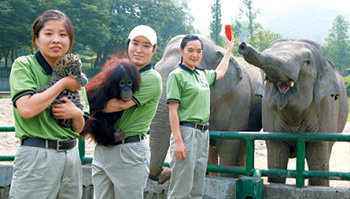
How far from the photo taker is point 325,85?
5.06 meters

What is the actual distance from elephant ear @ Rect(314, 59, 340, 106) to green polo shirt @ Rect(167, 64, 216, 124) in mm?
1412

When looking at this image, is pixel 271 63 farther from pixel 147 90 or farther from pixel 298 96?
pixel 147 90

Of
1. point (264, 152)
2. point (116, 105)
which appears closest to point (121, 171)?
point (116, 105)

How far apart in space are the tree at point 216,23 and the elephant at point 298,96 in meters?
47.3

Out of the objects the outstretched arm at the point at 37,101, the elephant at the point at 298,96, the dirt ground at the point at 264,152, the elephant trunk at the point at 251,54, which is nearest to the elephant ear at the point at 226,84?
the elephant at the point at 298,96

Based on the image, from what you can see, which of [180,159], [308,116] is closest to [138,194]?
[180,159]

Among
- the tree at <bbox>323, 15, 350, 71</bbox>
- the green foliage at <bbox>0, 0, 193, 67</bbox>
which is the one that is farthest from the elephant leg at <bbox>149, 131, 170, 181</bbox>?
the tree at <bbox>323, 15, 350, 71</bbox>

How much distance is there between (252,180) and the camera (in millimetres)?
4566

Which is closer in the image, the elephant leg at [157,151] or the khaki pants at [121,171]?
the khaki pants at [121,171]

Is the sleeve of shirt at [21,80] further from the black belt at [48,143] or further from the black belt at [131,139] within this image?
the black belt at [131,139]

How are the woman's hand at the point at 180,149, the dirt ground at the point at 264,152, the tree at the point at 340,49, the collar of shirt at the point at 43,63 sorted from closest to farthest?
the collar of shirt at the point at 43,63 → the woman's hand at the point at 180,149 → the dirt ground at the point at 264,152 → the tree at the point at 340,49

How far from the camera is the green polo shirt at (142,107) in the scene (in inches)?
138

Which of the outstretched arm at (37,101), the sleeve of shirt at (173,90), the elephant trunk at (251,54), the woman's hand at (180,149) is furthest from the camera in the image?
the elephant trunk at (251,54)

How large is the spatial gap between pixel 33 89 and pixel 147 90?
1.00 metres
